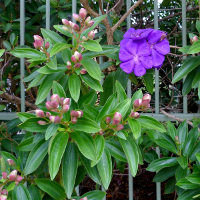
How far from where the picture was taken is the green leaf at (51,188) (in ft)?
5.06

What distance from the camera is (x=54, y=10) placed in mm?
2432

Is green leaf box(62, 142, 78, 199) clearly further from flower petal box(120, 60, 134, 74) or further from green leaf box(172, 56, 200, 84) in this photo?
green leaf box(172, 56, 200, 84)

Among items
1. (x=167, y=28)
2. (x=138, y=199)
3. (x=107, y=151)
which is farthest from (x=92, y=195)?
(x=167, y=28)

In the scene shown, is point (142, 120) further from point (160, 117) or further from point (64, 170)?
point (160, 117)

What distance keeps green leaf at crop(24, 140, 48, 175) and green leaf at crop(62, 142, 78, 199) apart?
0.09 metres

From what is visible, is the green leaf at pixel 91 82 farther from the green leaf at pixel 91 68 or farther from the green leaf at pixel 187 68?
the green leaf at pixel 187 68

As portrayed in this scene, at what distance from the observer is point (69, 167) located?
141 cm

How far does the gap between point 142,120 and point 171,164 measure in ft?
1.73

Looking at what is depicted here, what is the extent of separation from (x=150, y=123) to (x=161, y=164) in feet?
1.69

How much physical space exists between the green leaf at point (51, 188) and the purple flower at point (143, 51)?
634mm

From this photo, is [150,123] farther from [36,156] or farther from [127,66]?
[36,156]

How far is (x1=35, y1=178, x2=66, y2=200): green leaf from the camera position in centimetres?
154

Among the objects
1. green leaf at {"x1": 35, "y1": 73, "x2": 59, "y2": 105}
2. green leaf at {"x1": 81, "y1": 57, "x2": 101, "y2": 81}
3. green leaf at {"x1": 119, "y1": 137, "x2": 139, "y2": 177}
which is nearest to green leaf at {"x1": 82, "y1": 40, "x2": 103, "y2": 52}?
green leaf at {"x1": 81, "y1": 57, "x2": 101, "y2": 81}

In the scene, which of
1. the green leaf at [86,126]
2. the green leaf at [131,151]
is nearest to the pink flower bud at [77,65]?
the green leaf at [86,126]
